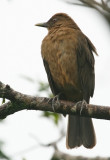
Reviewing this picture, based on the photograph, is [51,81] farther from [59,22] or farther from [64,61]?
[59,22]

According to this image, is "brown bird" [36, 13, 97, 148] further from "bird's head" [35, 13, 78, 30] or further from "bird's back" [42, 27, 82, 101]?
"bird's head" [35, 13, 78, 30]

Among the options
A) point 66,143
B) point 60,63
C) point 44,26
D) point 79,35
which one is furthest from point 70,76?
point 44,26

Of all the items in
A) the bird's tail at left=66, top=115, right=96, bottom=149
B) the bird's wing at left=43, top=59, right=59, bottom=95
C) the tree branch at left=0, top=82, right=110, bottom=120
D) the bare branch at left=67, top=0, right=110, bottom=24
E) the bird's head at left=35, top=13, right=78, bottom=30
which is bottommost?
the bird's tail at left=66, top=115, right=96, bottom=149

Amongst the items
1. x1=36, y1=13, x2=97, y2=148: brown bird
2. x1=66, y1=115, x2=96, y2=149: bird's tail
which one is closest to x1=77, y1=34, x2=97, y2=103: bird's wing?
x1=36, y1=13, x2=97, y2=148: brown bird

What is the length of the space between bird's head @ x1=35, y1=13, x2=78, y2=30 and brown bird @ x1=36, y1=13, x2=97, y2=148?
12.6 inches

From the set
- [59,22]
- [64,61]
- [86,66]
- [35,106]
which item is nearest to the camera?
[35,106]

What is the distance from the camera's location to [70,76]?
17.2 ft

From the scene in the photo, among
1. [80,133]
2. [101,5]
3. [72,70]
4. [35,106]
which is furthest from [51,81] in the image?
[101,5]

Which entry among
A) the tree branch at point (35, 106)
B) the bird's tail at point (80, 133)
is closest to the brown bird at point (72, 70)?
the bird's tail at point (80, 133)

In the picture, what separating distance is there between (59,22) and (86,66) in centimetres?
114

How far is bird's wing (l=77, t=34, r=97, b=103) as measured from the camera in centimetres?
533

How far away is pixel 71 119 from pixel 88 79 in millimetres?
776

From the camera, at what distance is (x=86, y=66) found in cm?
546

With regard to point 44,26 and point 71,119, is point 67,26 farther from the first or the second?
point 71,119
